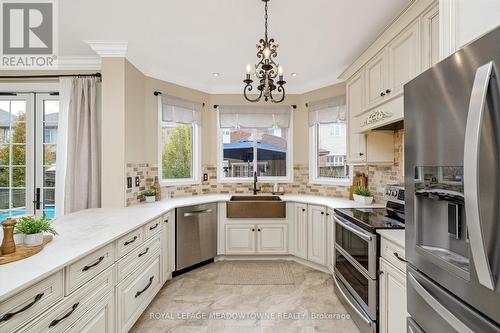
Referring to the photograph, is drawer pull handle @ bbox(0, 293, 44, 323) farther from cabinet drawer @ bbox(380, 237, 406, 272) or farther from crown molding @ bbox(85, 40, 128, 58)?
crown molding @ bbox(85, 40, 128, 58)

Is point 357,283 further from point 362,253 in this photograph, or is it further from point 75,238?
point 75,238

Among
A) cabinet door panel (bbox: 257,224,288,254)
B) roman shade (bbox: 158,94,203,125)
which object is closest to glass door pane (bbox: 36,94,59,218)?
roman shade (bbox: 158,94,203,125)

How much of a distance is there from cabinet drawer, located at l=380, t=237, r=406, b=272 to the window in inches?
71.0

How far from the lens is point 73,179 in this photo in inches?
110

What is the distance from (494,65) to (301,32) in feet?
6.54

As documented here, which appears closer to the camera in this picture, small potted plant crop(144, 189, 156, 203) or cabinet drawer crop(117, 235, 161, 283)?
cabinet drawer crop(117, 235, 161, 283)

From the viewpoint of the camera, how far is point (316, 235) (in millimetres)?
3127

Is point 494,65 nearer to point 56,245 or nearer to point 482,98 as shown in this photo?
point 482,98

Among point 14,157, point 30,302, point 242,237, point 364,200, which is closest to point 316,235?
point 364,200

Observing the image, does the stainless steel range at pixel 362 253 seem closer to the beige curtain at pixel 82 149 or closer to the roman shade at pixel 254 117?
the roman shade at pixel 254 117

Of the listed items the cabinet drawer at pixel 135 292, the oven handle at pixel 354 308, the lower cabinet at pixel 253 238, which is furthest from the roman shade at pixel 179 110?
the oven handle at pixel 354 308

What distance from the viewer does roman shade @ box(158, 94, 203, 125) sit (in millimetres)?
3482

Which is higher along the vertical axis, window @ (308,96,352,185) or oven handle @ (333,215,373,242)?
window @ (308,96,352,185)

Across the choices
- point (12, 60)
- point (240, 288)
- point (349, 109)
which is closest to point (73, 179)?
point (12, 60)
